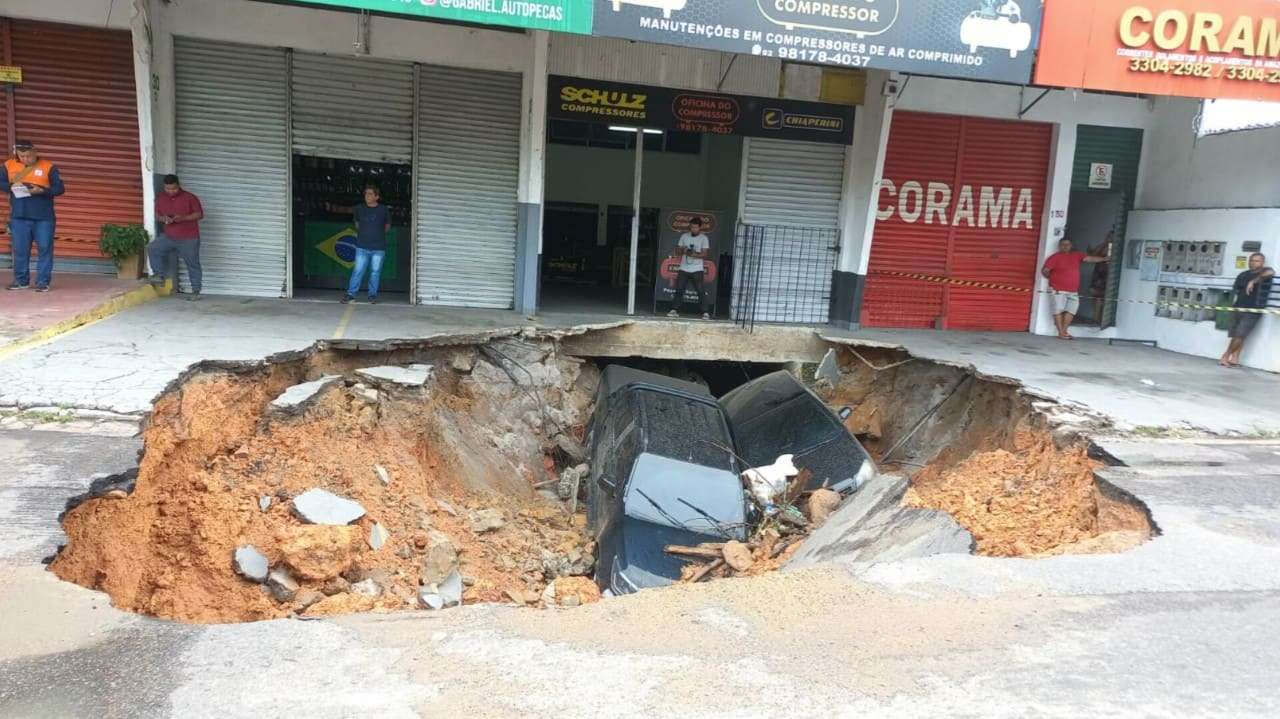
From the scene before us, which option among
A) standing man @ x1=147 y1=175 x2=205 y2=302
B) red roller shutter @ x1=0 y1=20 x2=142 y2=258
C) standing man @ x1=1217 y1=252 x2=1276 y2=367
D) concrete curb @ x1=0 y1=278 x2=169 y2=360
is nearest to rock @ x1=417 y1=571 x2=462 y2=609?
concrete curb @ x1=0 y1=278 x2=169 y2=360

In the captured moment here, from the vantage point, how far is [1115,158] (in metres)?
13.3

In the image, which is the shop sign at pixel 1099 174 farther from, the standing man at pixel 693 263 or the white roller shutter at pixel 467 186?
the white roller shutter at pixel 467 186

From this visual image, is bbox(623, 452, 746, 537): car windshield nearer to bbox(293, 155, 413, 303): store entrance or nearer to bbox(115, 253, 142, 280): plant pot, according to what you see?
bbox(293, 155, 413, 303): store entrance

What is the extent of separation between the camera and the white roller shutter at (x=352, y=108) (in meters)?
11.1

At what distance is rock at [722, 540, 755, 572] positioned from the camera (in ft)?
18.2

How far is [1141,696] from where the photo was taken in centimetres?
333

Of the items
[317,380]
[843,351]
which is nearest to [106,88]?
[317,380]

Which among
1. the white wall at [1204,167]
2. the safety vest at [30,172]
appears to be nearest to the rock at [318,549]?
the safety vest at [30,172]

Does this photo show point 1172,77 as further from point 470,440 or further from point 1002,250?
point 470,440

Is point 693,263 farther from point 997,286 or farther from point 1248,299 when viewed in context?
point 1248,299

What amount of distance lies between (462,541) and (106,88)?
338 inches

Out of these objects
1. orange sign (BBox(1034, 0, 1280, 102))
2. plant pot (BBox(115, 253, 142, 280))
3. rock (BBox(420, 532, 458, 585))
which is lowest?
rock (BBox(420, 532, 458, 585))

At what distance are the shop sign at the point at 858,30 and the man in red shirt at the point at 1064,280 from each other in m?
4.20

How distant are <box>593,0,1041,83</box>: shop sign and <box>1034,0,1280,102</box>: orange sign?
403 mm
